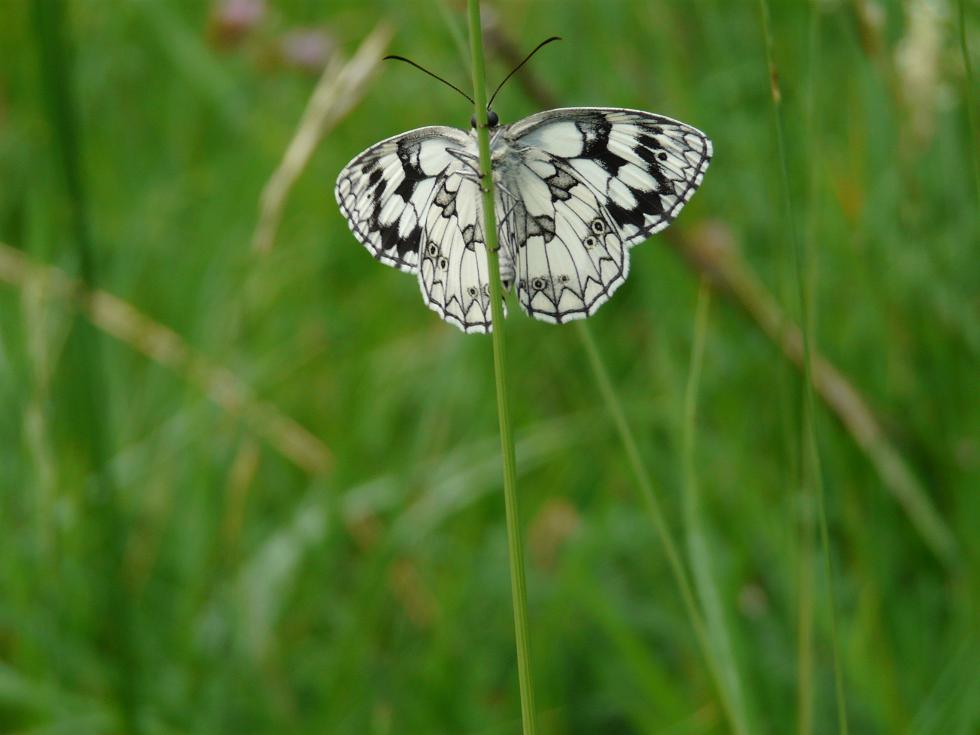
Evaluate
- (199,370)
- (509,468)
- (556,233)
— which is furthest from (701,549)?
(199,370)

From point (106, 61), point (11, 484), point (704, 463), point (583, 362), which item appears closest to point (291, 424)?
point (11, 484)

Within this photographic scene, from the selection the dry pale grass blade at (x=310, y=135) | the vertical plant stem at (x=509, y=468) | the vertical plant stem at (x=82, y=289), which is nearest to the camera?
the vertical plant stem at (x=509, y=468)

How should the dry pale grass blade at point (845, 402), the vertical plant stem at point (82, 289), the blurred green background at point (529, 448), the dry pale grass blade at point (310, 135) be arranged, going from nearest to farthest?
the vertical plant stem at point (82, 289)
the dry pale grass blade at point (310, 135)
the blurred green background at point (529, 448)
the dry pale grass blade at point (845, 402)

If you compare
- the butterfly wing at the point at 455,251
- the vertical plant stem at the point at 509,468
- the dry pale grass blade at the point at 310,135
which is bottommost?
the vertical plant stem at the point at 509,468

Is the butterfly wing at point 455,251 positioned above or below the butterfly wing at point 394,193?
below

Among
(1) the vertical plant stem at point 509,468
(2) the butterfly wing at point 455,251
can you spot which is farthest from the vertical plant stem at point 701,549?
(1) the vertical plant stem at point 509,468

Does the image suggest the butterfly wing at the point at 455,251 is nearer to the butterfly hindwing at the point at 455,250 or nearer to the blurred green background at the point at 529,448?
the butterfly hindwing at the point at 455,250
